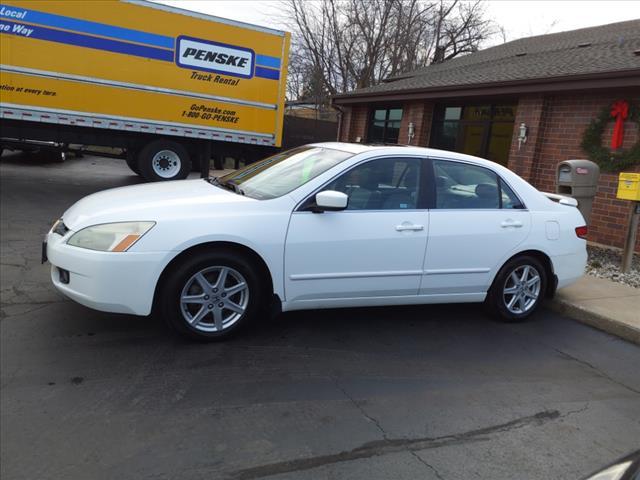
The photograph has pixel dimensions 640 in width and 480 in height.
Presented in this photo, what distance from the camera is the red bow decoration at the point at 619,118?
8258mm

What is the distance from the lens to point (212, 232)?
3686 mm

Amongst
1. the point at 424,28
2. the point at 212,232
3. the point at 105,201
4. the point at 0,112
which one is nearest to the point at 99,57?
the point at 0,112

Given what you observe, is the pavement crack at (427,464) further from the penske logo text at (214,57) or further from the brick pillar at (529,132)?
the penske logo text at (214,57)

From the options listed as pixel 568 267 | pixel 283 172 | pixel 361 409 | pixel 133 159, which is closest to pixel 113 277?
pixel 283 172

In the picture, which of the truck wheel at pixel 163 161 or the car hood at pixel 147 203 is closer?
the car hood at pixel 147 203

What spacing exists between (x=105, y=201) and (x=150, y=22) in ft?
28.7

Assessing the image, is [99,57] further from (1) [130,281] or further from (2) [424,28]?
(2) [424,28]

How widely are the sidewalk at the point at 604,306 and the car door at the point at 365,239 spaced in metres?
1.98

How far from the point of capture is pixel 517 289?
4.84 m

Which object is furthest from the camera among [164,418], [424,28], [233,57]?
[424,28]

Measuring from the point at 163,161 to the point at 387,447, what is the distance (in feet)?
36.7

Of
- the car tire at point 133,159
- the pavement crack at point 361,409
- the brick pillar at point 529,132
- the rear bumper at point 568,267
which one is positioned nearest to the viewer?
the pavement crack at point 361,409

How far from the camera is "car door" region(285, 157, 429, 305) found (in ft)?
13.0

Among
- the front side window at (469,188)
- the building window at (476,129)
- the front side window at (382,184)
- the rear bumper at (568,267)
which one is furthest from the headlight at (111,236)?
the building window at (476,129)
